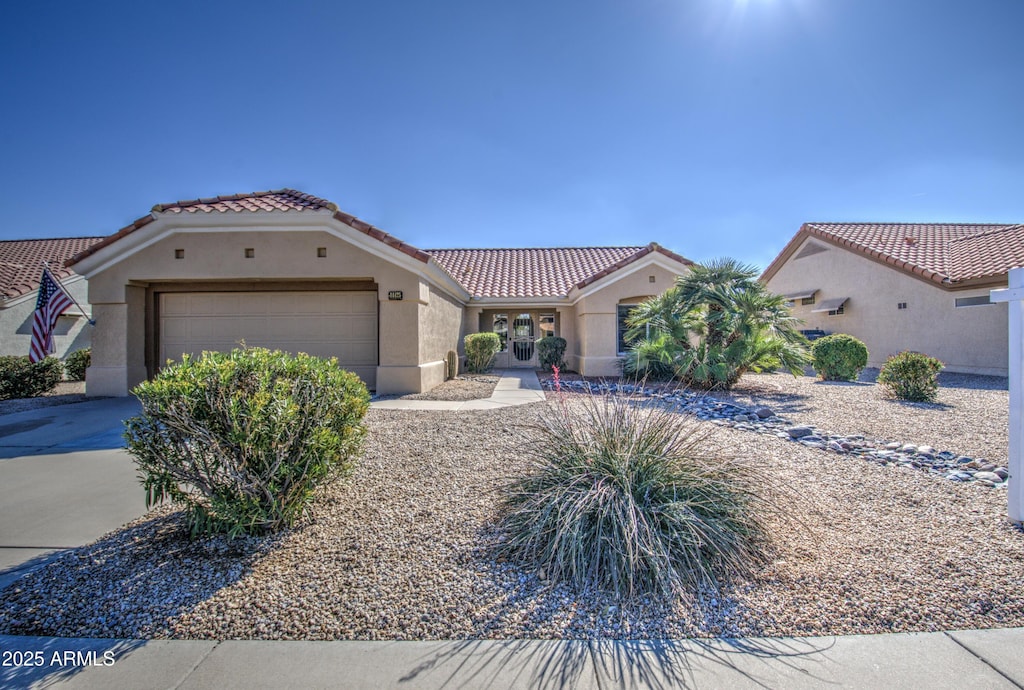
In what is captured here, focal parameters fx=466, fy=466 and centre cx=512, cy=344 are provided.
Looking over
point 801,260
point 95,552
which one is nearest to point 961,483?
point 95,552

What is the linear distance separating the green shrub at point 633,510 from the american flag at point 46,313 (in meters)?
12.0

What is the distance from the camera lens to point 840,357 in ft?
43.9

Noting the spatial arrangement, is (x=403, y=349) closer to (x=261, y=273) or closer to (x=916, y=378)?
(x=261, y=273)

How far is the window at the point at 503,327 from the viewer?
19203 millimetres

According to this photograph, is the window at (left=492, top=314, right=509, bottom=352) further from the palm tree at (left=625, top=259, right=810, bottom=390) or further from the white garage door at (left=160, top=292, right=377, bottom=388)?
the white garage door at (left=160, top=292, right=377, bottom=388)

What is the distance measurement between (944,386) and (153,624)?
16.8 metres

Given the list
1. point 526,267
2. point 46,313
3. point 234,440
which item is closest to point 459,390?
point 234,440

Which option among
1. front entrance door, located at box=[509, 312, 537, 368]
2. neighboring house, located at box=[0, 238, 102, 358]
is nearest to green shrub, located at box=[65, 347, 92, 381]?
neighboring house, located at box=[0, 238, 102, 358]

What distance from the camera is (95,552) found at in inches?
139

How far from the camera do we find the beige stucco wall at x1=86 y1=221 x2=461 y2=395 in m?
11.2

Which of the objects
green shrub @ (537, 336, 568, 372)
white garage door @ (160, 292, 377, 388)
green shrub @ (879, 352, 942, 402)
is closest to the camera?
green shrub @ (879, 352, 942, 402)

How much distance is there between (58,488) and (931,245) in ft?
93.5

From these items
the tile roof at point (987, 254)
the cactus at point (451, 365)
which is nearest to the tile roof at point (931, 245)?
the tile roof at point (987, 254)

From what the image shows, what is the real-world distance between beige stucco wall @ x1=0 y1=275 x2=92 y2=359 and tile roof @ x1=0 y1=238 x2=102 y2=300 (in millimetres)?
373
